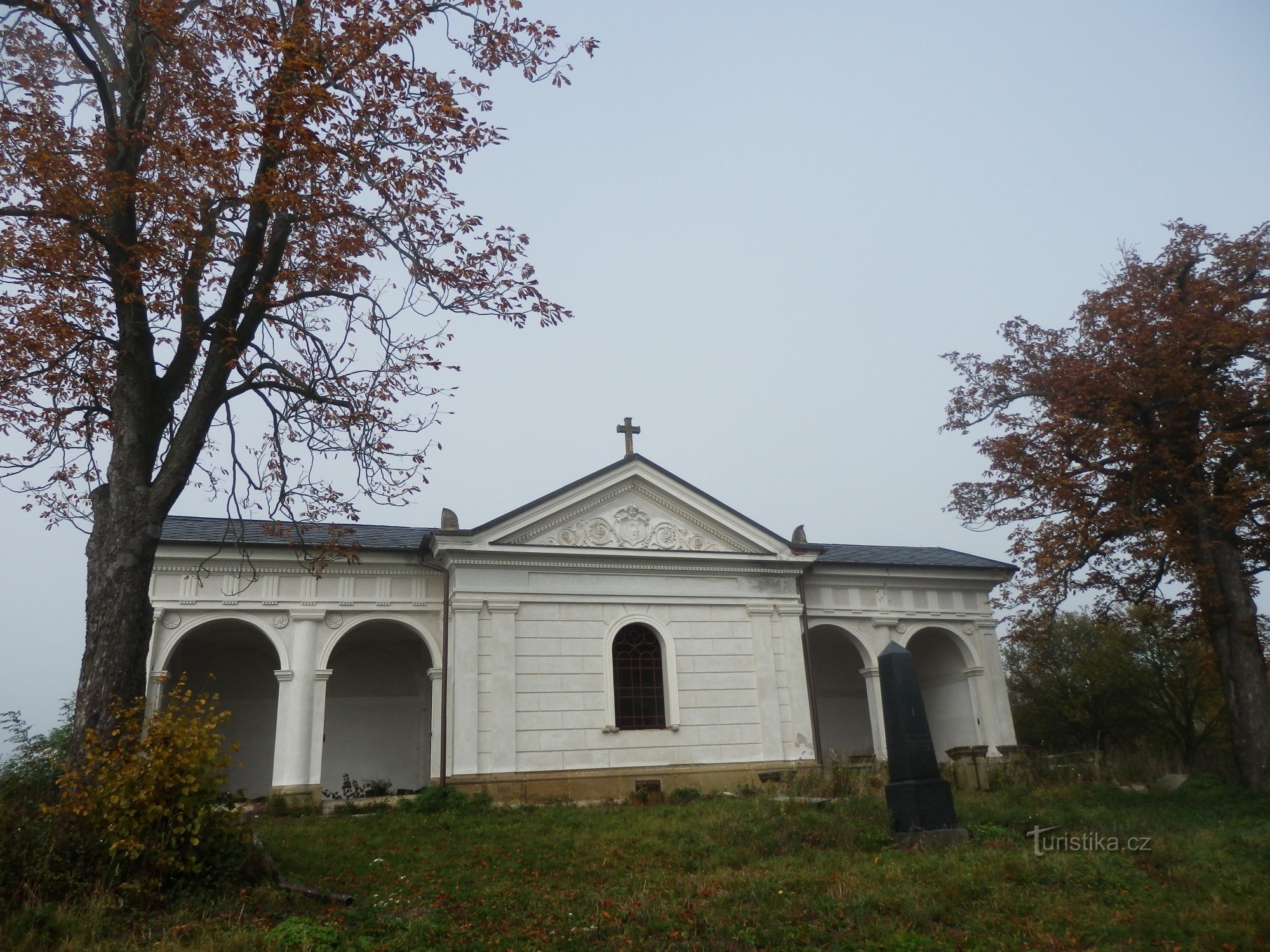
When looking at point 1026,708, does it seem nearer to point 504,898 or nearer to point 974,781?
point 974,781

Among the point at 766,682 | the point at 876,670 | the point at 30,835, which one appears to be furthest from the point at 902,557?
the point at 30,835

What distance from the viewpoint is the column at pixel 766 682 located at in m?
20.1

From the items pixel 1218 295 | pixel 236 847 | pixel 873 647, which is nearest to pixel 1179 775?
pixel 873 647

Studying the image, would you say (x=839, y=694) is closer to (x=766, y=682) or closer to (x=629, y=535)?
(x=766, y=682)

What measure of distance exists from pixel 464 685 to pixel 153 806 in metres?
10.4

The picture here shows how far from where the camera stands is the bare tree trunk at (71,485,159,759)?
900 cm

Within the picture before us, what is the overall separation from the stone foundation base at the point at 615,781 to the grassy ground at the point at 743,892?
515 centimetres

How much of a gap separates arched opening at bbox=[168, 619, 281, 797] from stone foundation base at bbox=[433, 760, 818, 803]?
6853mm

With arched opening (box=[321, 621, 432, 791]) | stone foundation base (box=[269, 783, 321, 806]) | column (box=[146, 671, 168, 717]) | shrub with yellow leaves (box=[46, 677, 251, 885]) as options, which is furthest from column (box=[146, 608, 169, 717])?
shrub with yellow leaves (box=[46, 677, 251, 885])

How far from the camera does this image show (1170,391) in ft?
55.0

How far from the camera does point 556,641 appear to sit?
64.0ft

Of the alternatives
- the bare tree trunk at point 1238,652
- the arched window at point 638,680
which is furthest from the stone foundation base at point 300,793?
the bare tree trunk at point 1238,652

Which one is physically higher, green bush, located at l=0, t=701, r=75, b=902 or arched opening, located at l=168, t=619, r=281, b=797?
arched opening, located at l=168, t=619, r=281, b=797

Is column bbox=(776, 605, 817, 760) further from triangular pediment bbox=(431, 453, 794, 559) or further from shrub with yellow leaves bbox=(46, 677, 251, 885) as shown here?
shrub with yellow leaves bbox=(46, 677, 251, 885)
